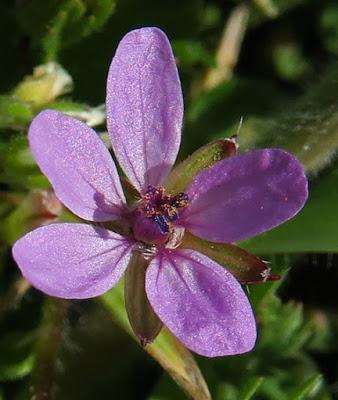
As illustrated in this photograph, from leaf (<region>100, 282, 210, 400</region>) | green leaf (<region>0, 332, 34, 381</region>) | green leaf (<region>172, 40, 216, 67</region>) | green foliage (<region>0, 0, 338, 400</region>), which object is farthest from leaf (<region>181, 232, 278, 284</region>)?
green leaf (<region>172, 40, 216, 67</region>)

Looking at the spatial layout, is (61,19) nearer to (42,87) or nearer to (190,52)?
(42,87)

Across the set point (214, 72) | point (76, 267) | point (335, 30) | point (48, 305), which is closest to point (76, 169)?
point (76, 267)

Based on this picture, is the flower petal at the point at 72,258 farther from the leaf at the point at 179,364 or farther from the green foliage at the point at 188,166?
the leaf at the point at 179,364

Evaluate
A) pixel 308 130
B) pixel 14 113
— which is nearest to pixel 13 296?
pixel 14 113

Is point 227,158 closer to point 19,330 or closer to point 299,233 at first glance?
point 299,233

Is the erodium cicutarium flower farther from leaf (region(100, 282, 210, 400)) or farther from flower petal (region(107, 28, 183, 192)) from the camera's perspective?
leaf (region(100, 282, 210, 400))

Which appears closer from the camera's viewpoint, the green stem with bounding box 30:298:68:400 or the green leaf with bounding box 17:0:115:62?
the green stem with bounding box 30:298:68:400

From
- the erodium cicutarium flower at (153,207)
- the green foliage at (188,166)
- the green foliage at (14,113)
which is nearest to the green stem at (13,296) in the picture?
the green foliage at (188,166)
